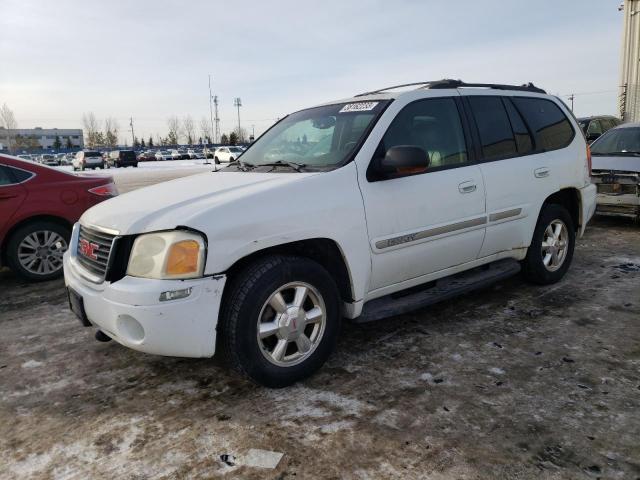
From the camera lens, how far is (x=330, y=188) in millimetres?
2996

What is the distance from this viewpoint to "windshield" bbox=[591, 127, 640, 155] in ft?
25.3

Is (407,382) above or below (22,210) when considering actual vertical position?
below

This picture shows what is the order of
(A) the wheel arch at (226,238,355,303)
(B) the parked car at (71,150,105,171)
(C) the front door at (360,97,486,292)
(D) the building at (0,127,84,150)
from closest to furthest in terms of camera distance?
(A) the wheel arch at (226,238,355,303) < (C) the front door at (360,97,486,292) < (B) the parked car at (71,150,105,171) < (D) the building at (0,127,84,150)

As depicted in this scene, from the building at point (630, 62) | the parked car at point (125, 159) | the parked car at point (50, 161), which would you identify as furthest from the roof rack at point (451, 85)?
the parked car at point (50, 161)

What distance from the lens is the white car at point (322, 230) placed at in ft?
8.54

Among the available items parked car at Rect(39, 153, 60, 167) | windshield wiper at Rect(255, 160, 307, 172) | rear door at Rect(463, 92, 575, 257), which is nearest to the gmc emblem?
windshield wiper at Rect(255, 160, 307, 172)

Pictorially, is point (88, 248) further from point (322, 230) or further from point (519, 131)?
point (519, 131)

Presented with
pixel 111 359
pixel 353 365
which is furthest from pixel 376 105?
pixel 111 359

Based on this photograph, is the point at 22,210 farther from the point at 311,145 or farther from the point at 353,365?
the point at 353,365

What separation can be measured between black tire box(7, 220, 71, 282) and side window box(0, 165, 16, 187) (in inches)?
19.7

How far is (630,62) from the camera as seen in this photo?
1165 inches

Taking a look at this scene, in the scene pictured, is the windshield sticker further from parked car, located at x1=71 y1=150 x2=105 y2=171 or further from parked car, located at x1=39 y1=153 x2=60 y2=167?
parked car, located at x1=39 y1=153 x2=60 y2=167

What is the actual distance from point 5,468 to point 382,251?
7.56 ft

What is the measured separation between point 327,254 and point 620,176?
596 cm
